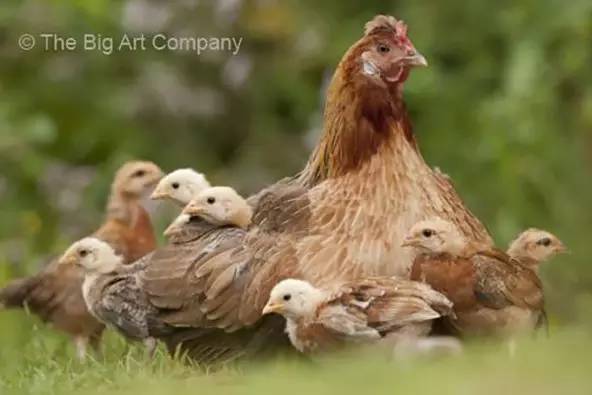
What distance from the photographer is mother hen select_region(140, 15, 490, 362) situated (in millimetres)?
5254

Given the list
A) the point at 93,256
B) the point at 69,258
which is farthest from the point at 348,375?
the point at 69,258

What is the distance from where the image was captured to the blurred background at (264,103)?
8.38 metres

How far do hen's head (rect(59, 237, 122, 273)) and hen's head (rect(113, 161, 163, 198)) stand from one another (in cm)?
63

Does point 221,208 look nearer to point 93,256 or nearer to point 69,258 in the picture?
point 93,256

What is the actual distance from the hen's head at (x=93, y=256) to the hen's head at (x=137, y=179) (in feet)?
2.06

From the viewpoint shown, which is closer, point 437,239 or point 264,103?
point 437,239

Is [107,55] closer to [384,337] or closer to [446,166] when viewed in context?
[446,166]

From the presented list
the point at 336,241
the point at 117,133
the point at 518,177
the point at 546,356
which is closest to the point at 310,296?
the point at 336,241

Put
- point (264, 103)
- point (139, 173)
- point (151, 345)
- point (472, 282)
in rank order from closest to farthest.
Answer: point (472, 282) < point (151, 345) < point (139, 173) < point (264, 103)

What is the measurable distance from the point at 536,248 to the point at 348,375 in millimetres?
1013

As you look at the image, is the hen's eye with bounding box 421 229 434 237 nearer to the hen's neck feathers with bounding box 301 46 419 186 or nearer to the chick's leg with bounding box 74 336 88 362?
the hen's neck feathers with bounding box 301 46 419 186

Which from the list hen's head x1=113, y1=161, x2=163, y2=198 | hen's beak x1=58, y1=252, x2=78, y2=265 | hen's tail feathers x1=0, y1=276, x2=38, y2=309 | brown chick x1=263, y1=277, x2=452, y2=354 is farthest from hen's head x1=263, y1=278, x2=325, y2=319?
hen's tail feathers x1=0, y1=276, x2=38, y2=309

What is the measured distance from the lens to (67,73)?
930cm

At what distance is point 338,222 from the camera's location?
17.3 feet
